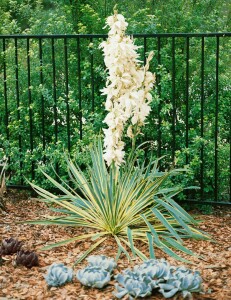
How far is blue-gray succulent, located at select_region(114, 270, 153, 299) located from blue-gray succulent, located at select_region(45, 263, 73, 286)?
358 millimetres

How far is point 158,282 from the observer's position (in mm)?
4289

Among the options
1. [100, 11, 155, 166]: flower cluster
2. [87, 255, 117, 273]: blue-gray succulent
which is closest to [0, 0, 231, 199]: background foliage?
[100, 11, 155, 166]: flower cluster

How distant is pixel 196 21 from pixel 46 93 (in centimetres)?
161

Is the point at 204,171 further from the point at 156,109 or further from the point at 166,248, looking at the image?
the point at 166,248

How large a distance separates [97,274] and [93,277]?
4cm

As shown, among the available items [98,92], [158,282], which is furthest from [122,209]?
[98,92]

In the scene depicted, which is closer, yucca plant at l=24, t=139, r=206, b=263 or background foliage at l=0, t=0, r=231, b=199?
yucca plant at l=24, t=139, r=206, b=263

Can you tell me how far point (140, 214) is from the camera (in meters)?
5.43

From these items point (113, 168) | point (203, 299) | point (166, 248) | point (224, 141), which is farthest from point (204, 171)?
point (203, 299)

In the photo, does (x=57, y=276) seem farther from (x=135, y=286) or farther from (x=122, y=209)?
(x=122, y=209)

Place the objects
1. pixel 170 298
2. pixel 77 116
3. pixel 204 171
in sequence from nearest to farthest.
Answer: pixel 170 298, pixel 204 171, pixel 77 116

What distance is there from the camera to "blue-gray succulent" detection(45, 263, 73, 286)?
14.7 ft

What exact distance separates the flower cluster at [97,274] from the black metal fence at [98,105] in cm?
179

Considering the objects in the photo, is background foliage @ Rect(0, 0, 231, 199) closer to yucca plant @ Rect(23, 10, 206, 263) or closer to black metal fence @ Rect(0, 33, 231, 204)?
black metal fence @ Rect(0, 33, 231, 204)
